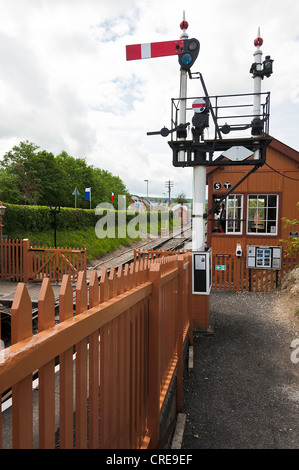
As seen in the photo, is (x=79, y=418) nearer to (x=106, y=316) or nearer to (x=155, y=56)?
(x=106, y=316)

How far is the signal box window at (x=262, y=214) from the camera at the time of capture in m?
13.1

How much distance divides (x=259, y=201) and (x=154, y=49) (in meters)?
8.39

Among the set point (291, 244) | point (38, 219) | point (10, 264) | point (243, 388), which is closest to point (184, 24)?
point (243, 388)

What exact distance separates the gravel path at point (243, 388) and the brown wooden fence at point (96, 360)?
3.28ft

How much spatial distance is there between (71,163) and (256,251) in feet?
143

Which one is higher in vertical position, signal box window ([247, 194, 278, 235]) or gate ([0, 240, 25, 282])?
signal box window ([247, 194, 278, 235])

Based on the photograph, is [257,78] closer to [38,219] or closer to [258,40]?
[258,40]

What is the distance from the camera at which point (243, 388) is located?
4523 mm

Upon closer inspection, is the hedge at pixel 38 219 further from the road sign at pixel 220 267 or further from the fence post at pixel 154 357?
the fence post at pixel 154 357

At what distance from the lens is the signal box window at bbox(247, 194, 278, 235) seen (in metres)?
13.1

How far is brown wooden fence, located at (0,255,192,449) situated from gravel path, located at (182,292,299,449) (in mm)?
1001

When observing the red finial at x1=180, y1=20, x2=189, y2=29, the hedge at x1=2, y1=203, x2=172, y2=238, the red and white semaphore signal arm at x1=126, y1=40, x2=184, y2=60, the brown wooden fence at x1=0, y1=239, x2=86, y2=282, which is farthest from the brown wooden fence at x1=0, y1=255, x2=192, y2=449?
the hedge at x1=2, y1=203, x2=172, y2=238

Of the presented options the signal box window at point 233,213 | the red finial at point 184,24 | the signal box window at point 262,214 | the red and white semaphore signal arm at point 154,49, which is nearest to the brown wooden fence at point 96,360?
the red and white semaphore signal arm at point 154,49

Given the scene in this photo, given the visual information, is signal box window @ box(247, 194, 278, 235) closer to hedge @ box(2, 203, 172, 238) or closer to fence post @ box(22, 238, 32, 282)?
fence post @ box(22, 238, 32, 282)
